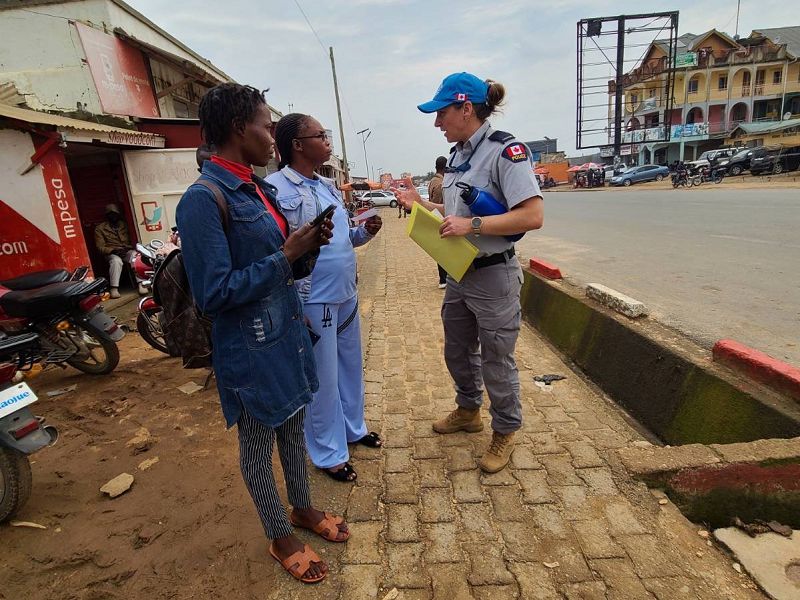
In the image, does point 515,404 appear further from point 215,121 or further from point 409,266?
point 409,266

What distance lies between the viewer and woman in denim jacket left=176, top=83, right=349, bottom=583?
1503mm

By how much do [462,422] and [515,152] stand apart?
1669 millimetres

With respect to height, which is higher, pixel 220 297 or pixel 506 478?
pixel 220 297

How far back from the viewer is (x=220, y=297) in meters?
1.50

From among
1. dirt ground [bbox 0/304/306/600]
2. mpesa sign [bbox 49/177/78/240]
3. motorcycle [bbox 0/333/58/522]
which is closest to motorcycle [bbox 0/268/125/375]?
dirt ground [bbox 0/304/306/600]

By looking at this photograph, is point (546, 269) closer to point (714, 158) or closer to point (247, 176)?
point (247, 176)

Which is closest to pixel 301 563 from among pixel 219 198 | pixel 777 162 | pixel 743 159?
pixel 219 198

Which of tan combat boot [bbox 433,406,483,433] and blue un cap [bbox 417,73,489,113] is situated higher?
blue un cap [bbox 417,73,489,113]

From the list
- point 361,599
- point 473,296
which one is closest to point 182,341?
point 361,599

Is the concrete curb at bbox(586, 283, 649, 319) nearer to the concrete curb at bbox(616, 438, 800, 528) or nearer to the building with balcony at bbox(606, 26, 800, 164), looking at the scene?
the concrete curb at bbox(616, 438, 800, 528)

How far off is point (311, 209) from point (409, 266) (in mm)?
7230

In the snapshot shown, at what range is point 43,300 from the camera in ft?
12.9

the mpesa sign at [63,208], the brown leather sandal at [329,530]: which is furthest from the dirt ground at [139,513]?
the mpesa sign at [63,208]

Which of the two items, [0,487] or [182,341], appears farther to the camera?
[0,487]
